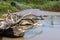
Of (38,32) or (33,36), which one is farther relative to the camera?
(38,32)

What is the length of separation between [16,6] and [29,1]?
9597 mm

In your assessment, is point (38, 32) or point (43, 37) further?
point (38, 32)

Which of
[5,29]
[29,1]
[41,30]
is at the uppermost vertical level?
[5,29]

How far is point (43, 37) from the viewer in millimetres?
18969

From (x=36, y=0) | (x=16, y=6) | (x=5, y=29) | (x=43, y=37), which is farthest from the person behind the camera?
(x=36, y=0)

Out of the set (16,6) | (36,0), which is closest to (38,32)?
(16,6)

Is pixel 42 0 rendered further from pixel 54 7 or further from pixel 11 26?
pixel 11 26

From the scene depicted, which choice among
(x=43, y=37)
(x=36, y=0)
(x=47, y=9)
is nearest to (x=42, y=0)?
(x=36, y=0)

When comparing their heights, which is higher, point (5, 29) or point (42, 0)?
point (5, 29)

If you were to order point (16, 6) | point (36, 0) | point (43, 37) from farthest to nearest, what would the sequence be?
1. point (36, 0)
2. point (16, 6)
3. point (43, 37)

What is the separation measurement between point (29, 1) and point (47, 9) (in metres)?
8.36

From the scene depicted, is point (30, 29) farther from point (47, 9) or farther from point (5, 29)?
point (47, 9)

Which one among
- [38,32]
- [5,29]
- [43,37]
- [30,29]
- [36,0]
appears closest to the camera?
[5,29]

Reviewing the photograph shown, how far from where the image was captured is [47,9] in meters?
44.4
